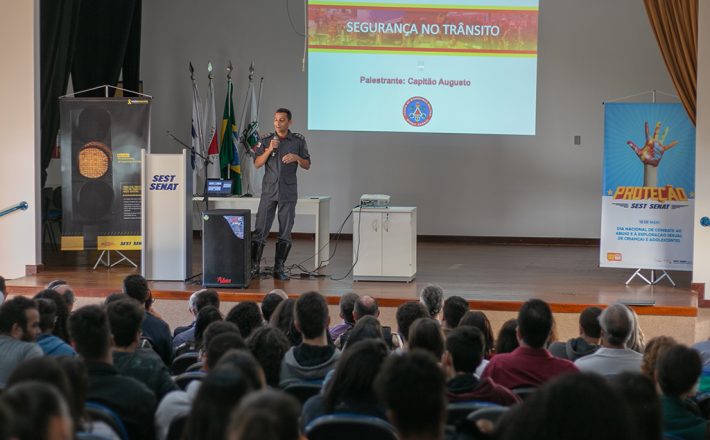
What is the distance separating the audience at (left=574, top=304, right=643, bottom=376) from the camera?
12.9 feet

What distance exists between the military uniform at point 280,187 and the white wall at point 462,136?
3739mm

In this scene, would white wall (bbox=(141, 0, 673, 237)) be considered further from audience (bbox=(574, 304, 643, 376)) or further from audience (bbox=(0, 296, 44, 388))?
audience (bbox=(0, 296, 44, 388))

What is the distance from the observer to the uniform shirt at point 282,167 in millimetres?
8469

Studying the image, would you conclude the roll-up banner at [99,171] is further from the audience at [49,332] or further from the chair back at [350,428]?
the chair back at [350,428]

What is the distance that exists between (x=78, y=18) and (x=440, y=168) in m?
4.82

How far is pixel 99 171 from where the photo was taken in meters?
8.87

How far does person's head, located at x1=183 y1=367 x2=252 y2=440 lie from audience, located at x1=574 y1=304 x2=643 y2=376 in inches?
82.6

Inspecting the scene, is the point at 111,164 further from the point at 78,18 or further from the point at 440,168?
the point at 440,168

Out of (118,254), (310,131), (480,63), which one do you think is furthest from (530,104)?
(118,254)

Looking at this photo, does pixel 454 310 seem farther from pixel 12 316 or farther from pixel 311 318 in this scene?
pixel 12 316

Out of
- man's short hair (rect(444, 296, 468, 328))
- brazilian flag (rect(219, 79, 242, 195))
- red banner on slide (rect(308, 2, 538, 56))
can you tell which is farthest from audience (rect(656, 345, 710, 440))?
brazilian flag (rect(219, 79, 242, 195))

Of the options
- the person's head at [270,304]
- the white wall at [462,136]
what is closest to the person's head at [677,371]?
the person's head at [270,304]

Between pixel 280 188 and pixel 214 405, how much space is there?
21.0 feet

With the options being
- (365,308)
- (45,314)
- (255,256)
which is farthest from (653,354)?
(255,256)
